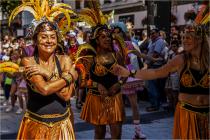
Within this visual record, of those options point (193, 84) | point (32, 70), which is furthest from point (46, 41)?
point (193, 84)

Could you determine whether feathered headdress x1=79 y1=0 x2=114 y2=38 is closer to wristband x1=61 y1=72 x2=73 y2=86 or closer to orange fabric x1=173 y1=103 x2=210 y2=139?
orange fabric x1=173 y1=103 x2=210 y2=139

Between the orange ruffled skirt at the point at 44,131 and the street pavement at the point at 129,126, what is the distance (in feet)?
10.8

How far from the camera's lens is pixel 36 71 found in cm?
411

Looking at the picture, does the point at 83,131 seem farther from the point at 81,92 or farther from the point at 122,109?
the point at 81,92

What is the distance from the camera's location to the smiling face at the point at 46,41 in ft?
13.9

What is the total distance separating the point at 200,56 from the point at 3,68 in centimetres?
215

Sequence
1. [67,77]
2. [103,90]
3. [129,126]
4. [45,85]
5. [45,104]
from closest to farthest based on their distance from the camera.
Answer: [45,85]
[67,77]
[45,104]
[103,90]
[129,126]

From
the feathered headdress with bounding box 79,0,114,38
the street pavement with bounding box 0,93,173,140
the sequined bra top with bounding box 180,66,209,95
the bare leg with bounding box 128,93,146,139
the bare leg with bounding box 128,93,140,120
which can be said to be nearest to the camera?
the sequined bra top with bounding box 180,66,209,95

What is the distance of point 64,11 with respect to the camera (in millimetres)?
4719

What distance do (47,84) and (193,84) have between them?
1.65 m

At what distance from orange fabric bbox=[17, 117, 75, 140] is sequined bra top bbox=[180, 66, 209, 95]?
1406 mm

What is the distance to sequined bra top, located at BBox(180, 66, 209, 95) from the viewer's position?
4.72m

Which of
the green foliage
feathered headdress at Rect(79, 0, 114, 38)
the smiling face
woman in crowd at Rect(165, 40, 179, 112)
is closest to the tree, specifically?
the green foliage

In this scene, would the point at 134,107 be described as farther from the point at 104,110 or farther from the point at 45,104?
the point at 45,104
